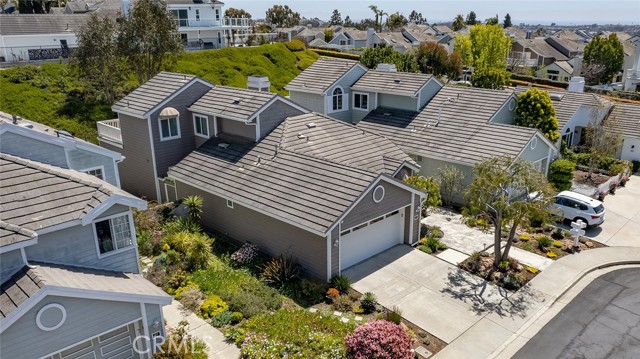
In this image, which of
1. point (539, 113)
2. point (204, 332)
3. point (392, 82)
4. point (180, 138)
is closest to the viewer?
point (204, 332)

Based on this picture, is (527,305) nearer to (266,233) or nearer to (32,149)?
(266,233)

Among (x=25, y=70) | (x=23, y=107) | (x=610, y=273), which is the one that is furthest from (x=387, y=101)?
(x=25, y=70)

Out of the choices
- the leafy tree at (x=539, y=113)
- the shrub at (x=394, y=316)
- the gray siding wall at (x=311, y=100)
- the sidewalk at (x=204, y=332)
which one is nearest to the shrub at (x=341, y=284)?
the shrub at (x=394, y=316)

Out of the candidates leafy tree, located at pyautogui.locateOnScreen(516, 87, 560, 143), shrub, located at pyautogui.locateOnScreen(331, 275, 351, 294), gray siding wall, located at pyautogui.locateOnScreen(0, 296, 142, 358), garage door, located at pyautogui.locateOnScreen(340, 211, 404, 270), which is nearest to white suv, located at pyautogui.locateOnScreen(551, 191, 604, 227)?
leafy tree, located at pyautogui.locateOnScreen(516, 87, 560, 143)

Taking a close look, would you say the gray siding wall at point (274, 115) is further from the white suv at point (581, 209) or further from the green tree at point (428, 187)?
the white suv at point (581, 209)

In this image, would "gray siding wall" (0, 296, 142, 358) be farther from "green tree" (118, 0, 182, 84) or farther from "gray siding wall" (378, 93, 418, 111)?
"green tree" (118, 0, 182, 84)

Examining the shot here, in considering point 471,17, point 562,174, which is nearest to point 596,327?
point 562,174
